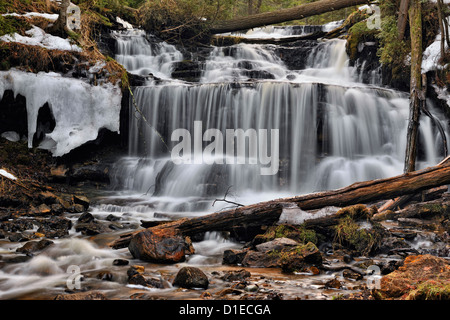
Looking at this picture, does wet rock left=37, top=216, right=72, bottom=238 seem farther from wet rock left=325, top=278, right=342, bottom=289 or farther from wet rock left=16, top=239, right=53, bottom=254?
wet rock left=325, top=278, right=342, bottom=289

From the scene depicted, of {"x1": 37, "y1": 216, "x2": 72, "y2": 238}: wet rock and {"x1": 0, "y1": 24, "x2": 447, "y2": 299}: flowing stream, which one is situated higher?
{"x1": 0, "y1": 24, "x2": 447, "y2": 299}: flowing stream

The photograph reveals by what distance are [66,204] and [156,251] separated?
359cm

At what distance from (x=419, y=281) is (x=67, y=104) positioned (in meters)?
8.55

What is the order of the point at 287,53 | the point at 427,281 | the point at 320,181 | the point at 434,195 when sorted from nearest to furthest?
the point at 427,281, the point at 434,195, the point at 320,181, the point at 287,53

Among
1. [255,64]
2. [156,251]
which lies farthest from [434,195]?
[255,64]

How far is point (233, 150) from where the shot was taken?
388 inches

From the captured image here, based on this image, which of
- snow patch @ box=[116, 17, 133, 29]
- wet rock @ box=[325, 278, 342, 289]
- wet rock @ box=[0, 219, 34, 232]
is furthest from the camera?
snow patch @ box=[116, 17, 133, 29]

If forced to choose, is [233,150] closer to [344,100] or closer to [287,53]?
[344,100]

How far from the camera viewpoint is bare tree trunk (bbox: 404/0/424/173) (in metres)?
7.29

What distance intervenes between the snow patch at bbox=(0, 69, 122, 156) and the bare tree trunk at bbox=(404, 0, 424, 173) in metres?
6.82

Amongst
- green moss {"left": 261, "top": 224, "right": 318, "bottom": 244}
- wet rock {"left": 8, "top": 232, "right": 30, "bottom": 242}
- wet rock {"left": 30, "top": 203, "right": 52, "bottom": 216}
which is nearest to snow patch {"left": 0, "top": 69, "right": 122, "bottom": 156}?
wet rock {"left": 30, "top": 203, "right": 52, "bottom": 216}

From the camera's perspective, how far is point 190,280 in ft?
11.9
